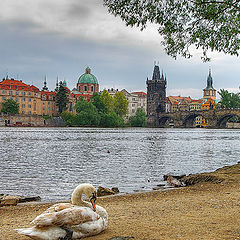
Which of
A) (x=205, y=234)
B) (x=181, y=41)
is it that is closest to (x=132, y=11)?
(x=181, y=41)

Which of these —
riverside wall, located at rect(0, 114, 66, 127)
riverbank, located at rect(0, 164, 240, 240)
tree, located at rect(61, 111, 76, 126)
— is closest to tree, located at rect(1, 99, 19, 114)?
riverside wall, located at rect(0, 114, 66, 127)

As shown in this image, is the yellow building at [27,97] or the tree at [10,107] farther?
the yellow building at [27,97]

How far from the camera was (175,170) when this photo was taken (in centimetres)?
1720

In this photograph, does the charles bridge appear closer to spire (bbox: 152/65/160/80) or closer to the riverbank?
spire (bbox: 152/65/160/80)

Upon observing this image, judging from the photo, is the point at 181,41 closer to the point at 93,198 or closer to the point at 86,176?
the point at 86,176

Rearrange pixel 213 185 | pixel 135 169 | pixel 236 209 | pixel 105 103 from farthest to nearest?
pixel 105 103 < pixel 135 169 < pixel 213 185 < pixel 236 209

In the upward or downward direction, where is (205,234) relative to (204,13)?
downward

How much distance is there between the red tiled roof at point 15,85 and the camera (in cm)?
10919

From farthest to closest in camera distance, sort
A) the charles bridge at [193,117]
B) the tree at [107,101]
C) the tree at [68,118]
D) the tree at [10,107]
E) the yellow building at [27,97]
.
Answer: the charles bridge at [193,117] < the tree at [107,101] < the yellow building at [27,97] < the tree at [10,107] < the tree at [68,118]

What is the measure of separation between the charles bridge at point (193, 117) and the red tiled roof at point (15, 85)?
57607 mm

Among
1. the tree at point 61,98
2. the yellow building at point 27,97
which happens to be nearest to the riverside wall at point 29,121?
the tree at point 61,98

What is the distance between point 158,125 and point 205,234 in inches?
5870

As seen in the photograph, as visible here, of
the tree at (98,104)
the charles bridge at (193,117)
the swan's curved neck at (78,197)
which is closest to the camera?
the swan's curved neck at (78,197)

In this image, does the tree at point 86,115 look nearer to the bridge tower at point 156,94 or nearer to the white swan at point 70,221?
the bridge tower at point 156,94
